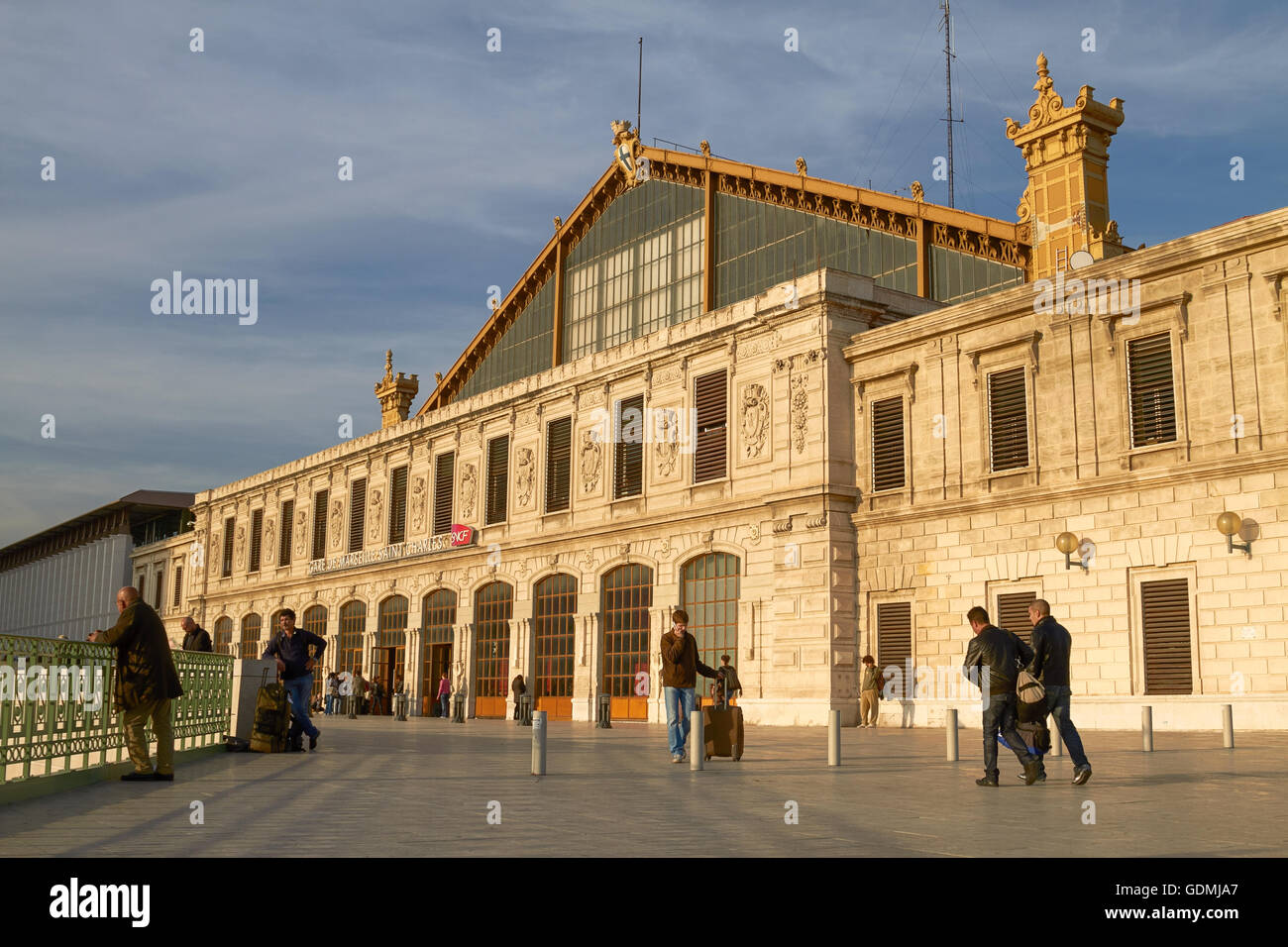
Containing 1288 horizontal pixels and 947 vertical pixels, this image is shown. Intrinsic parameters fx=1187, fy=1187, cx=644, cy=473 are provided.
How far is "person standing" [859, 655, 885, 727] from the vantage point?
28.2m

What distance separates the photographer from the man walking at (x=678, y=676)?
15852 millimetres

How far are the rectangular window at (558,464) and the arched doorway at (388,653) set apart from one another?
1070 centimetres

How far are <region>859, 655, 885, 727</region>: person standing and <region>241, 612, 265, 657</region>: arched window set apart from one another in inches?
1496

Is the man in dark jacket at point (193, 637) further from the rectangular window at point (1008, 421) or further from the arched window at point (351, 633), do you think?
the arched window at point (351, 633)

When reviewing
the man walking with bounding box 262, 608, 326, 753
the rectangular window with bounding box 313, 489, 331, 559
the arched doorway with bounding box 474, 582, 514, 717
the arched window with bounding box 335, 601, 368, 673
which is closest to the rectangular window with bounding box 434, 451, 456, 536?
the arched doorway with bounding box 474, 582, 514, 717

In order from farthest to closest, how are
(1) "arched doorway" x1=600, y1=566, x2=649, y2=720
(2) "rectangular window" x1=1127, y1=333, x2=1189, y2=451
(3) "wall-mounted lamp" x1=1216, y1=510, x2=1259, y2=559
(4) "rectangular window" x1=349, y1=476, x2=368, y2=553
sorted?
(4) "rectangular window" x1=349, y1=476, x2=368, y2=553
(1) "arched doorway" x1=600, y1=566, x2=649, y2=720
(2) "rectangular window" x1=1127, y1=333, x2=1189, y2=451
(3) "wall-mounted lamp" x1=1216, y1=510, x2=1259, y2=559

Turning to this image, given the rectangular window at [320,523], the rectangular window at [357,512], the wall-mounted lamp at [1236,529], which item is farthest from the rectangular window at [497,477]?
the wall-mounted lamp at [1236,529]

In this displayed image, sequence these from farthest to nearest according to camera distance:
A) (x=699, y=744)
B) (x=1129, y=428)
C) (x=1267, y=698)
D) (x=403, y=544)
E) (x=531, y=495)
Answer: (x=403, y=544) < (x=531, y=495) < (x=1129, y=428) < (x=1267, y=698) < (x=699, y=744)

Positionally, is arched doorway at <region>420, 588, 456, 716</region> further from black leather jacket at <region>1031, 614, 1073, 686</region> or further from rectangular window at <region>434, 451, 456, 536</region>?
black leather jacket at <region>1031, 614, 1073, 686</region>
